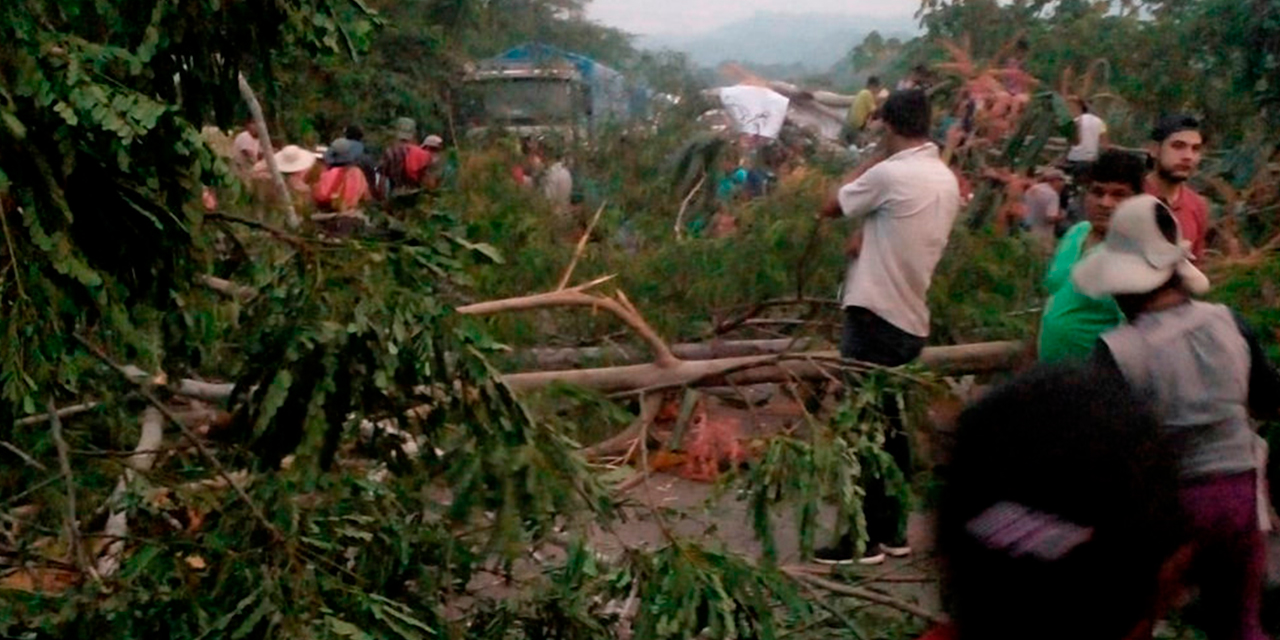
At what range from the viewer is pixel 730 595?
10.9 feet

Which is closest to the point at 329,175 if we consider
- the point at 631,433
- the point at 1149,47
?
the point at 631,433

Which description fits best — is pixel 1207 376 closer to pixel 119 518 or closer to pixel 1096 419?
pixel 1096 419

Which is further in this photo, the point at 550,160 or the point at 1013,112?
the point at 550,160

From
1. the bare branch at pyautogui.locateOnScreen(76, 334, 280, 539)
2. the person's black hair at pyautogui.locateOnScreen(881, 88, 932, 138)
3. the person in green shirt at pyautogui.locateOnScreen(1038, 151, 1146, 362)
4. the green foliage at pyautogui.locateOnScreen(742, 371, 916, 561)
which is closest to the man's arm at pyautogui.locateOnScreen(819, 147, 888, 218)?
the person's black hair at pyautogui.locateOnScreen(881, 88, 932, 138)

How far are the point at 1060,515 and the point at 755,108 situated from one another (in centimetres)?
932

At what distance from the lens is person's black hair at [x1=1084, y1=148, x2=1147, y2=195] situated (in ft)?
13.1

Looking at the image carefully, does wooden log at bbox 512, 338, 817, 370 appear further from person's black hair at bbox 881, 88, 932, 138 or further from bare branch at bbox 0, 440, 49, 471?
bare branch at bbox 0, 440, 49, 471

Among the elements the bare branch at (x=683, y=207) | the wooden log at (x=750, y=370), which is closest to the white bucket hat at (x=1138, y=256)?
the wooden log at (x=750, y=370)

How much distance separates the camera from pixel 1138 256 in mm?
2902

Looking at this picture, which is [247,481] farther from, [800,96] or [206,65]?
[800,96]

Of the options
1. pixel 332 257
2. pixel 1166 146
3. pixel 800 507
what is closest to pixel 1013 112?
pixel 1166 146

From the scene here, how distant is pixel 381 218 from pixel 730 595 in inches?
44.8

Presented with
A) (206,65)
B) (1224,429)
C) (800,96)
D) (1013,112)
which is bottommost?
(800,96)

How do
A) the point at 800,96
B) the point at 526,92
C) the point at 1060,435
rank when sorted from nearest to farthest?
the point at 1060,435
the point at 800,96
the point at 526,92
